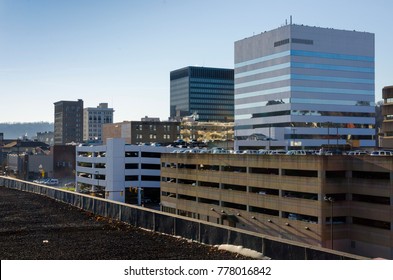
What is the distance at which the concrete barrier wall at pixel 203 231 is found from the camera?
632 inches

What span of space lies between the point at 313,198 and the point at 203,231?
68.5 meters

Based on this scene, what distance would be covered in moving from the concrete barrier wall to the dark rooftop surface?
1.53 ft

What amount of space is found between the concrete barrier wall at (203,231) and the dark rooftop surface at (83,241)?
467mm

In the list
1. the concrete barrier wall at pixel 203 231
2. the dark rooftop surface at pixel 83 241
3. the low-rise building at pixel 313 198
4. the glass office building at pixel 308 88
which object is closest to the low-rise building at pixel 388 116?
the glass office building at pixel 308 88

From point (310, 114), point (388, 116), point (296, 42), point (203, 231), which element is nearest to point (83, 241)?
point (203, 231)

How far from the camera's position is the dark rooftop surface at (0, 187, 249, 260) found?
60.6 feet

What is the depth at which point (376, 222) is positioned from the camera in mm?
80562

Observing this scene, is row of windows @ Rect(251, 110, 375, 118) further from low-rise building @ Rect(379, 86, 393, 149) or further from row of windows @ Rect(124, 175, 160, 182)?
row of windows @ Rect(124, 175, 160, 182)

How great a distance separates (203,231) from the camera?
67.3 feet

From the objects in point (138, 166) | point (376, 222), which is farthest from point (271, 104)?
point (376, 222)

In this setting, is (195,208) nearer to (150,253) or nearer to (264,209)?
(264,209)

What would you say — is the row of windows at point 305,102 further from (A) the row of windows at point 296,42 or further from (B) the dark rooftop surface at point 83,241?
(B) the dark rooftop surface at point 83,241

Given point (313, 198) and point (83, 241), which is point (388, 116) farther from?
point (83, 241)

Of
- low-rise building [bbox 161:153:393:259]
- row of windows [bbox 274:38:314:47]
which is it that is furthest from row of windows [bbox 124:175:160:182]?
row of windows [bbox 274:38:314:47]
